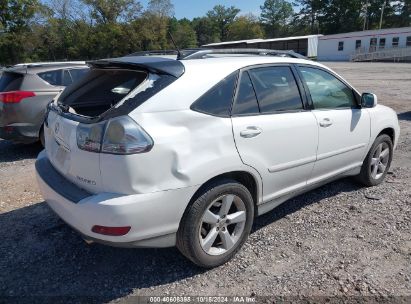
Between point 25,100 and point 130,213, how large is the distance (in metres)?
4.63

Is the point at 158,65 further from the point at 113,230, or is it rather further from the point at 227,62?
the point at 113,230

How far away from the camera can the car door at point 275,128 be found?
308 cm

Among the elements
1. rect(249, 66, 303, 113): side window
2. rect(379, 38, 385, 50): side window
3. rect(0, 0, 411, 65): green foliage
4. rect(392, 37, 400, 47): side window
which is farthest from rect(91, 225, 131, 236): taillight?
rect(379, 38, 385, 50): side window

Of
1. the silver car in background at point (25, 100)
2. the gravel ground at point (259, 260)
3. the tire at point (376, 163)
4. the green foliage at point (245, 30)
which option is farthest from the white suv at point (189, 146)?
the green foliage at point (245, 30)

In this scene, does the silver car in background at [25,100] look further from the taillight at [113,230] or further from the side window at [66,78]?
the taillight at [113,230]

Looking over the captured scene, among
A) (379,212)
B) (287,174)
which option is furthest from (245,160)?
(379,212)

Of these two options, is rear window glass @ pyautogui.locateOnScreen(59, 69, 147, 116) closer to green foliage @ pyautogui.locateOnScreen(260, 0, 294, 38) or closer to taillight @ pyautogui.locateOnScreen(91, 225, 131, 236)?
taillight @ pyautogui.locateOnScreen(91, 225, 131, 236)

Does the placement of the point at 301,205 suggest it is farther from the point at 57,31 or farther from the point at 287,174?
the point at 57,31

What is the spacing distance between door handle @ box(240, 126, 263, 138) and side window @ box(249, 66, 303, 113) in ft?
0.77

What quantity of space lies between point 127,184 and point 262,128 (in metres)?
1.29

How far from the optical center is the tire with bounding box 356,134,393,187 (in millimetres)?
4621

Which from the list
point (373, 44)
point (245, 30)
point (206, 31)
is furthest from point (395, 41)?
point (206, 31)

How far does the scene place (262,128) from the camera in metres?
3.16

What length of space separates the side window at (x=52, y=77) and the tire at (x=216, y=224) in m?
4.81
